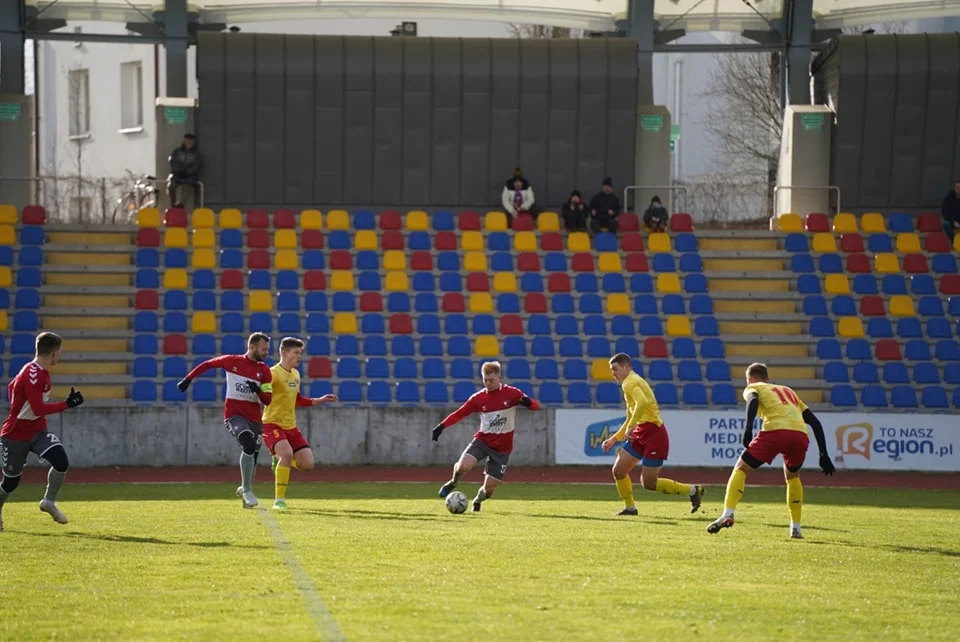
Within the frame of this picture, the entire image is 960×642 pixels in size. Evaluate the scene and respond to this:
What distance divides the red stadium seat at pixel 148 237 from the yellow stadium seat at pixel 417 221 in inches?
206

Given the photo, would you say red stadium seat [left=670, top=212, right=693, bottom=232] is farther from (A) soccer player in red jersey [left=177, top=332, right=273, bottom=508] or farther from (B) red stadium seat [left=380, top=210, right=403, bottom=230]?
(A) soccer player in red jersey [left=177, top=332, right=273, bottom=508]

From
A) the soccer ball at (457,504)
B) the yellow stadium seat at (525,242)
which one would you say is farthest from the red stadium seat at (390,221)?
the soccer ball at (457,504)

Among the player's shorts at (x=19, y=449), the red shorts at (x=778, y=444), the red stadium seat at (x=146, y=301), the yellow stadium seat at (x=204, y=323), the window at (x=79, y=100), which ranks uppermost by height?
the window at (x=79, y=100)

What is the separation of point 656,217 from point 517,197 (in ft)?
9.89

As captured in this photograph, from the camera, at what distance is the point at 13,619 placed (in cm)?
872

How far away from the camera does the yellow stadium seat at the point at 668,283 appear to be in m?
29.2

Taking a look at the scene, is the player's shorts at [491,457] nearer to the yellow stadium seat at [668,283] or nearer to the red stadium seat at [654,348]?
the red stadium seat at [654,348]

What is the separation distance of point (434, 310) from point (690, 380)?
5.24m

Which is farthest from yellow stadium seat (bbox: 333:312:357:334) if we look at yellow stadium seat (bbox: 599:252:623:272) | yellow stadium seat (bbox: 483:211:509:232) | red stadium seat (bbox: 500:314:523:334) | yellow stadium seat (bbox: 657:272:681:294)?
yellow stadium seat (bbox: 657:272:681:294)

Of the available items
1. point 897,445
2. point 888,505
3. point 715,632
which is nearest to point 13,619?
point 715,632

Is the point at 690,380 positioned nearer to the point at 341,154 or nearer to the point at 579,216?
the point at 579,216

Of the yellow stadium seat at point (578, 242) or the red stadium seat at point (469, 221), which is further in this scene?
the red stadium seat at point (469, 221)

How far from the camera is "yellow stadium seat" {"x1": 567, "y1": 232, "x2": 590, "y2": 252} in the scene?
99.0 feet

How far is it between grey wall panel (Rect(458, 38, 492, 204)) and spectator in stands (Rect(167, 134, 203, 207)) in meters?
5.83
